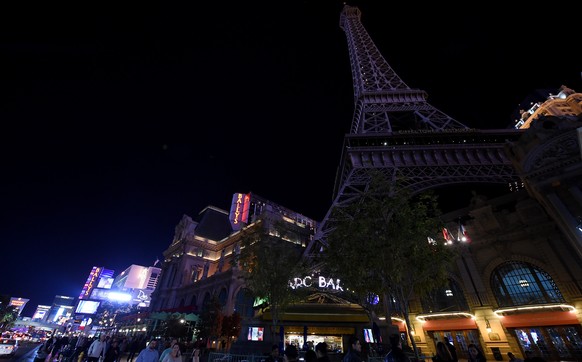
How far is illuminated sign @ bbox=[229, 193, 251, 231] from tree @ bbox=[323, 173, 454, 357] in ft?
132

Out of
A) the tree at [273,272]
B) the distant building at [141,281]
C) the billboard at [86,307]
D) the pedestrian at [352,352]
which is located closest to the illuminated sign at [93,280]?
the distant building at [141,281]

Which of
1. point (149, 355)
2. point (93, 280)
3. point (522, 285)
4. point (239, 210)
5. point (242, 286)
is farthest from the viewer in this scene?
point (93, 280)

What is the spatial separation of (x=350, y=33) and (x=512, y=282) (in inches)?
2714

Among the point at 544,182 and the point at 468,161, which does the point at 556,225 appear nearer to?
the point at 544,182

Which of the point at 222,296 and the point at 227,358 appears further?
the point at 222,296

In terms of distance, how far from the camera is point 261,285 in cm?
1841

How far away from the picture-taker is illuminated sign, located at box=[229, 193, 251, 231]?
53.1 metres

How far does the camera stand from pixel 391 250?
11734mm

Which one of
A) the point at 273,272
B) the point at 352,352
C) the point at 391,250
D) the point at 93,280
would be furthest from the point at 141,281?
the point at 352,352

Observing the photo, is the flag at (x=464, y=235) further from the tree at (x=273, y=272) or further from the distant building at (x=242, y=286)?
the tree at (x=273, y=272)

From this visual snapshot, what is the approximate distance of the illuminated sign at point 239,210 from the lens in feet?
174

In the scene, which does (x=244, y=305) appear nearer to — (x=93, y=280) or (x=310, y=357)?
(x=310, y=357)

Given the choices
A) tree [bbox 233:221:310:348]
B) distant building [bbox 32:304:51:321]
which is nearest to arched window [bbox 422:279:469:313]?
tree [bbox 233:221:310:348]

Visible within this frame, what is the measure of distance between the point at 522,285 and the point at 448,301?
5289 millimetres
